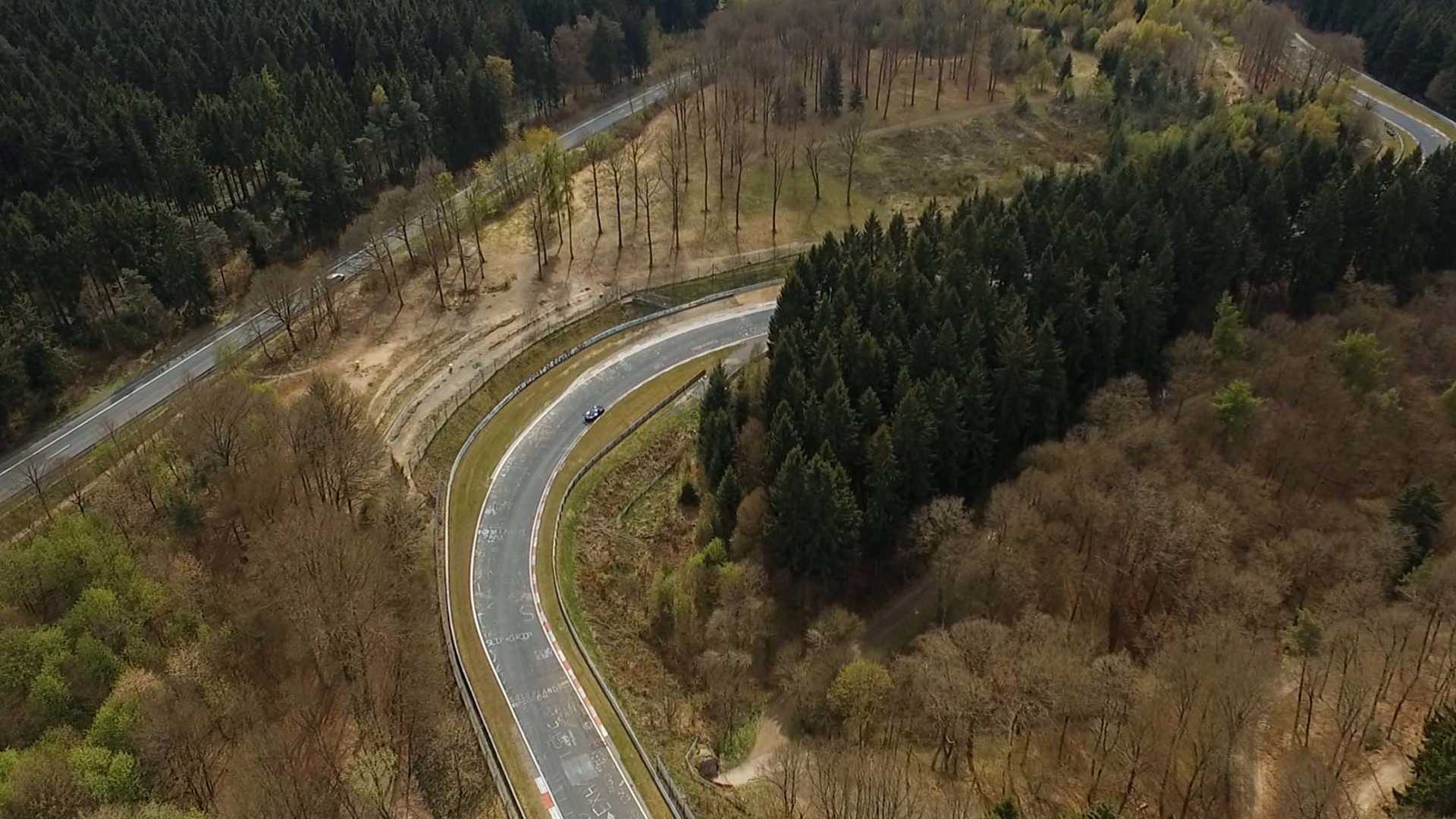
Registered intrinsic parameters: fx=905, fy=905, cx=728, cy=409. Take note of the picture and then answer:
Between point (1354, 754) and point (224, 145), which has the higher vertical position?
point (224, 145)

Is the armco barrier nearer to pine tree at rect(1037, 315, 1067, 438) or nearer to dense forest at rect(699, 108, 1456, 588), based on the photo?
dense forest at rect(699, 108, 1456, 588)

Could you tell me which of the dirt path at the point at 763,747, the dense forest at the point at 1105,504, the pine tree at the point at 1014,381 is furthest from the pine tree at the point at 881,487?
the dirt path at the point at 763,747

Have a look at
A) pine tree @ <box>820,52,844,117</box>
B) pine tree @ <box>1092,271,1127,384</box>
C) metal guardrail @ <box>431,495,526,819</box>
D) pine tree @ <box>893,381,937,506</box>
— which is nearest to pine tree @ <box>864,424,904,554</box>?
pine tree @ <box>893,381,937,506</box>

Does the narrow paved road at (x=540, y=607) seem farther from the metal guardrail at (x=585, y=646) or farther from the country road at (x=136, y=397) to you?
the country road at (x=136, y=397)

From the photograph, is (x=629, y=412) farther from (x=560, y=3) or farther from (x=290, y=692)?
(x=560, y=3)

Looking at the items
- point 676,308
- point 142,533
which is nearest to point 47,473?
point 142,533

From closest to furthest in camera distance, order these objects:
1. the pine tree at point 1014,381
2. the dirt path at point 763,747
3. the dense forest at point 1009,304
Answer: the dirt path at point 763,747, the dense forest at point 1009,304, the pine tree at point 1014,381
